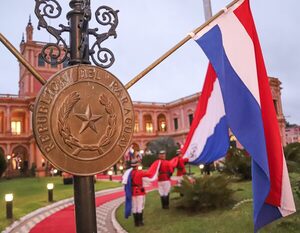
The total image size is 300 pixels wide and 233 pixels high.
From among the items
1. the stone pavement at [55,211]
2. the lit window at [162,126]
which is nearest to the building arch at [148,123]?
the lit window at [162,126]

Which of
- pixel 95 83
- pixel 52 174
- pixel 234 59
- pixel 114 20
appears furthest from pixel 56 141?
pixel 52 174

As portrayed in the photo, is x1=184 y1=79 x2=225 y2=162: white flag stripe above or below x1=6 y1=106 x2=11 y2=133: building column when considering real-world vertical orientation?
below

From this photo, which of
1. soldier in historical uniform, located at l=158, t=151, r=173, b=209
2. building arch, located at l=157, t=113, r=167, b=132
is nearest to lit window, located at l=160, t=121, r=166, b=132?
building arch, located at l=157, t=113, r=167, b=132

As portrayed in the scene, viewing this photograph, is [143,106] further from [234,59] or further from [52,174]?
[234,59]

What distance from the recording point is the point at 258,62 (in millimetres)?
3104

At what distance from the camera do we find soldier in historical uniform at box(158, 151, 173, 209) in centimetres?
899

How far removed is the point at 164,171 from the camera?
9312mm

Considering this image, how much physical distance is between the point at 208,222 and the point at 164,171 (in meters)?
2.76

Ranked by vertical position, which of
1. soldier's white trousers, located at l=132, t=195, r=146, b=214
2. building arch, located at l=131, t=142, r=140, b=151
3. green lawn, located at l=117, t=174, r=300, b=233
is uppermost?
building arch, located at l=131, t=142, r=140, b=151

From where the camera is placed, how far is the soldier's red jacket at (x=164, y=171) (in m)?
9.21

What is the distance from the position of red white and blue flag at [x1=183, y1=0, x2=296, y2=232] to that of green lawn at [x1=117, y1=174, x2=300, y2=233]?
3.14 metres

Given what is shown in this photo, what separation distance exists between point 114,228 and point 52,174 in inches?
944

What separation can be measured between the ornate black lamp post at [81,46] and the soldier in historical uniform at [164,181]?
7253 millimetres

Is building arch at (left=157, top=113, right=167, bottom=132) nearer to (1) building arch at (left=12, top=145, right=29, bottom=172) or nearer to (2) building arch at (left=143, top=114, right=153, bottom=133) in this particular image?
(2) building arch at (left=143, top=114, right=153, bottom=133)
